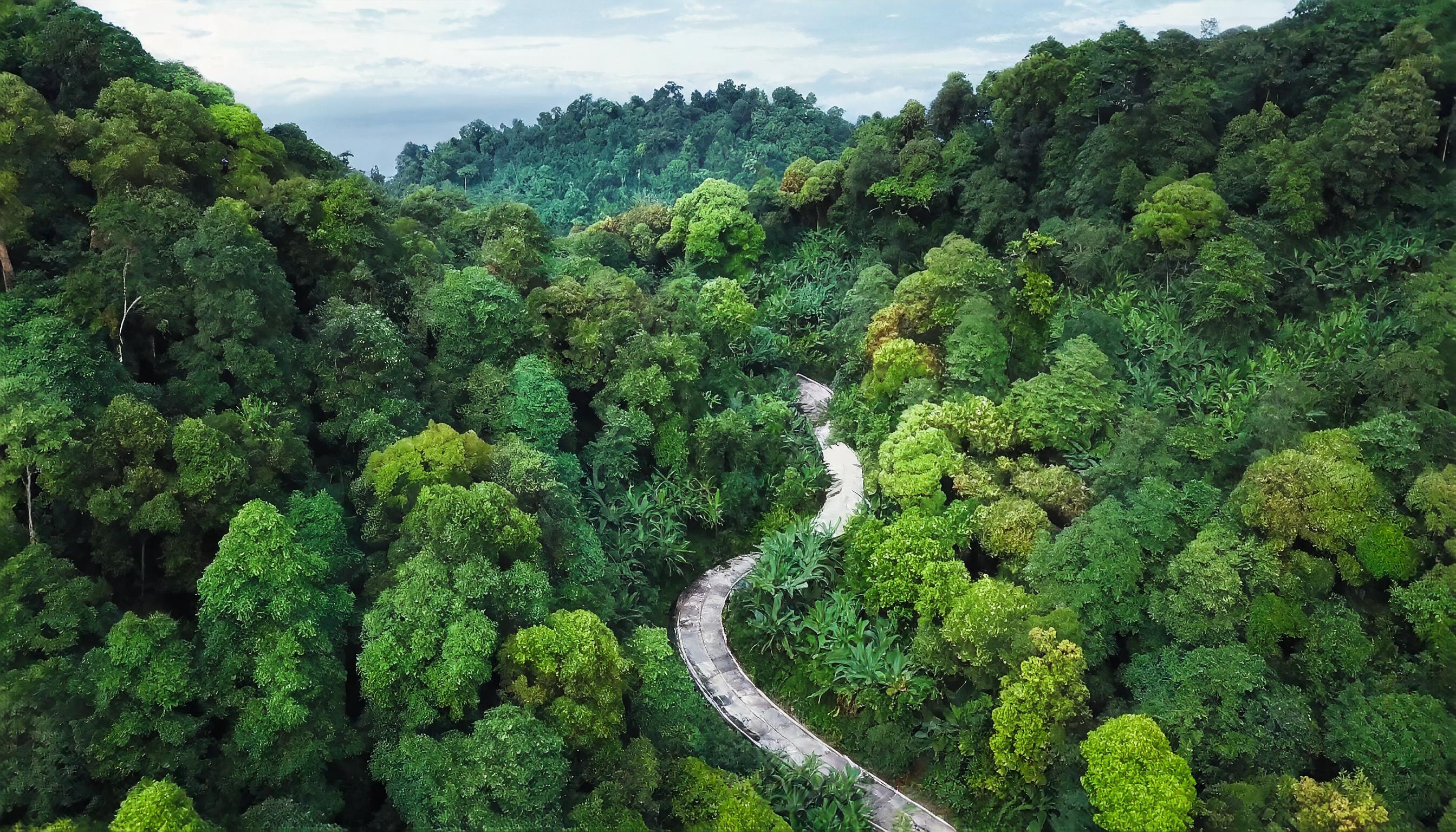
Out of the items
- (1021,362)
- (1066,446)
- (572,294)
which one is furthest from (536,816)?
(1021,362)

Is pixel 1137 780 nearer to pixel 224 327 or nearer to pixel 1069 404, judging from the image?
pixel 1069 404

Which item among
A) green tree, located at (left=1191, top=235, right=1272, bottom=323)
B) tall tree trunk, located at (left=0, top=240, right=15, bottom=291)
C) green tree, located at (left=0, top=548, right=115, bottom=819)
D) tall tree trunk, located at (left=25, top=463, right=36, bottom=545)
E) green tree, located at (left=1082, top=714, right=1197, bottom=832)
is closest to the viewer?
green tree, located at (left=0, top=548, right=115, bottom=819)

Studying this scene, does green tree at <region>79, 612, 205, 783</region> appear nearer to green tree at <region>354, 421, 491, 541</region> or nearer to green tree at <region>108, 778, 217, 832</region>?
green tree at <region>108, 778, 217, 832</region>

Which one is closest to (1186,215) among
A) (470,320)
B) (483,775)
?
(470,320)

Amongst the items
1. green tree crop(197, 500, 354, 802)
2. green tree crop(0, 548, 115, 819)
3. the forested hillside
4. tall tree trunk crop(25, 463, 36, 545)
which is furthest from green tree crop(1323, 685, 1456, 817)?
the forested hillside

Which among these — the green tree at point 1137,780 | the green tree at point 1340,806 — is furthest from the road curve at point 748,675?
the green tree at point 1340,806

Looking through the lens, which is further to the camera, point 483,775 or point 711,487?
point 711,487

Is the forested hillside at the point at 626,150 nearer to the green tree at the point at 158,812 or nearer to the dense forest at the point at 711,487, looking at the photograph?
the dense forest at the point at 711,487
